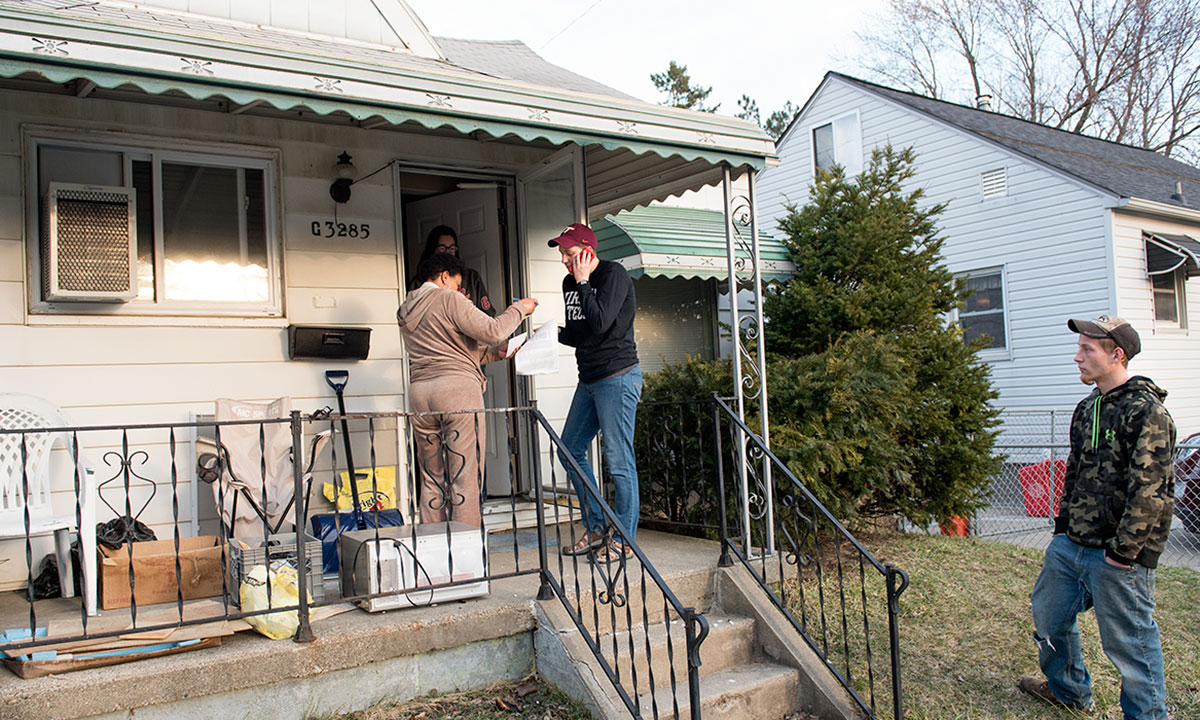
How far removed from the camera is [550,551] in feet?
17.9

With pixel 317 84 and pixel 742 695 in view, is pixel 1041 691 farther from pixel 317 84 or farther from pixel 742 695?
pixel 317 84

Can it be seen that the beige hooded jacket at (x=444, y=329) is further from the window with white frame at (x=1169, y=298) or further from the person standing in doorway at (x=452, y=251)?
the window with white frame at (x=1169, y=298)

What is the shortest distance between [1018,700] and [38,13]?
5.33 metres

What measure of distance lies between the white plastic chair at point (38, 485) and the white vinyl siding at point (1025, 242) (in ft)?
34.0

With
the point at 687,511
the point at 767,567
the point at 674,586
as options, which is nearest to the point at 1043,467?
the point at 687,511

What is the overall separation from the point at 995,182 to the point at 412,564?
13.4 metres

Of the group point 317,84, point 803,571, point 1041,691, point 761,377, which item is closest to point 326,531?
point 317,84

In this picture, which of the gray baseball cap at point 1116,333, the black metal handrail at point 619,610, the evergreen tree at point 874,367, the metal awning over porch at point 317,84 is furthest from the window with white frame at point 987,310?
the black metal handrail at point 619,610

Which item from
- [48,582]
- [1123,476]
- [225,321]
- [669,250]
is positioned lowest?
[48,582]

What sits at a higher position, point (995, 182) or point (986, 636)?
point (995, 182)

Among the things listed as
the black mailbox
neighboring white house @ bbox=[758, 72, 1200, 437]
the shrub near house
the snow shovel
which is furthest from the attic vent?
the snow shovel

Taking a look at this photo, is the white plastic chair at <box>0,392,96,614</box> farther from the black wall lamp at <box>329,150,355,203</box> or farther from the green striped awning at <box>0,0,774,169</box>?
the black wall lamp at <box>329,150,355,203</box>

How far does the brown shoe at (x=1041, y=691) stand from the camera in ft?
14.4

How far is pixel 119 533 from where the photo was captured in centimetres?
441
